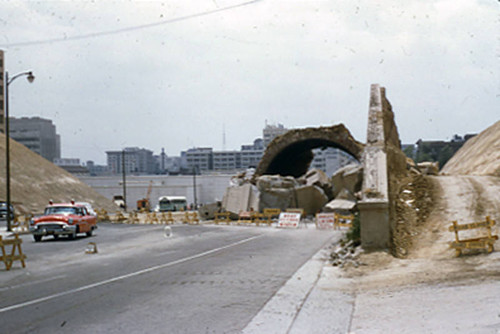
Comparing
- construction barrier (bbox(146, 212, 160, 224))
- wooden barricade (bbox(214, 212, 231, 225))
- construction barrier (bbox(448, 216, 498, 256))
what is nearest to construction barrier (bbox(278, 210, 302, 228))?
wooden barricade (bbox(214, 212, 231, 225))

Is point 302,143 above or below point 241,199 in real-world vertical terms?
above

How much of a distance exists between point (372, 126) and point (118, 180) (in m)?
86.8

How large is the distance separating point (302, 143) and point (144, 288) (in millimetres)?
45298

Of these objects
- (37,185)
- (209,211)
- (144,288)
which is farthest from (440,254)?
(37,185)

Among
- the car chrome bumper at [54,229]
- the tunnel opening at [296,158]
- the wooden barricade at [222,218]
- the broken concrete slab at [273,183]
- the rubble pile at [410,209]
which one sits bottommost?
the wooden barricade at [222,218]

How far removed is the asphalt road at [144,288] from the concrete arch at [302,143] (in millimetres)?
30845

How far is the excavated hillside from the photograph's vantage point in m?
62.1

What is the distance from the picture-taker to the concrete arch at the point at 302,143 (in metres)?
49.2

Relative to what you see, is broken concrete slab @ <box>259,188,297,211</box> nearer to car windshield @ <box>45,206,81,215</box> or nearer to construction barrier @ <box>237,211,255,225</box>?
construction barrier @ <box>237,211,255,225</box>

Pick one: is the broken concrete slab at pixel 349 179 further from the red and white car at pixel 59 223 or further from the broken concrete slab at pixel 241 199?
the red and white car at pixel 59 223

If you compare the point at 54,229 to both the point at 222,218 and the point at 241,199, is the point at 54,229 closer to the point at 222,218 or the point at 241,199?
the point at 222,218

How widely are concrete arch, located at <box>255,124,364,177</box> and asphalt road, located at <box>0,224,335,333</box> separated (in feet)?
101

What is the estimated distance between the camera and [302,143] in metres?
55.0

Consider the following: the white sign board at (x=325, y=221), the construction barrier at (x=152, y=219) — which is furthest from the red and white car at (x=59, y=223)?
the construction barrier at (x=152, y=219)
